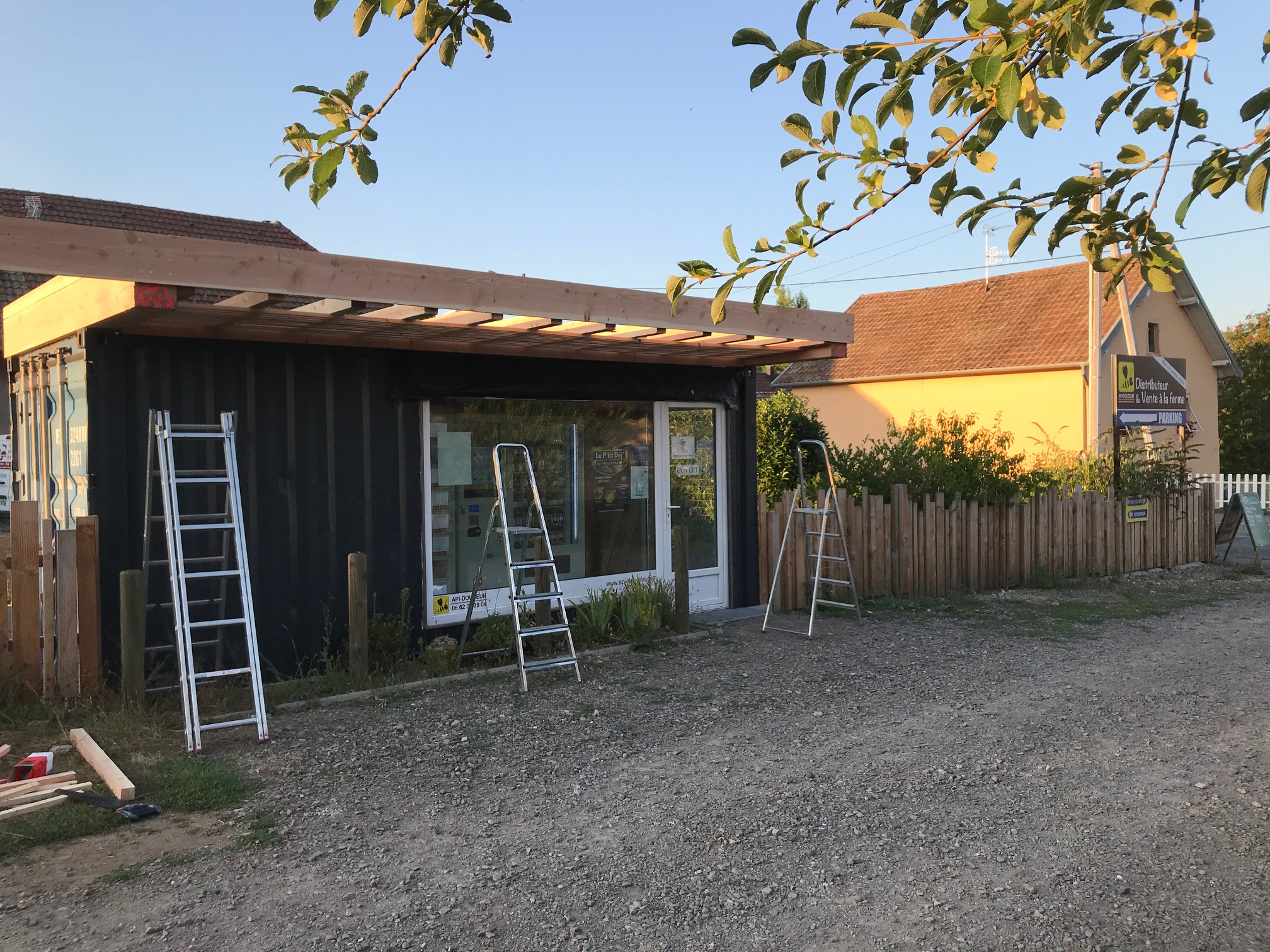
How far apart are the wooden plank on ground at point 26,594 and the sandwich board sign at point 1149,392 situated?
44.4 ft

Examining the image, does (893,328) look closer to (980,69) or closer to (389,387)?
(389,387)

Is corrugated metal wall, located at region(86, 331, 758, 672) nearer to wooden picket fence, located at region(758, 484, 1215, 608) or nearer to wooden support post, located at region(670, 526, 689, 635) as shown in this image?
wooden support post, located at region(670, 526, 689, 635)

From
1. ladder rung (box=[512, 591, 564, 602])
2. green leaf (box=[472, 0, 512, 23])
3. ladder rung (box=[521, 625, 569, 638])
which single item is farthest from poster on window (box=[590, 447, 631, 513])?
green leaf (box=[472, 0, 512, 23])

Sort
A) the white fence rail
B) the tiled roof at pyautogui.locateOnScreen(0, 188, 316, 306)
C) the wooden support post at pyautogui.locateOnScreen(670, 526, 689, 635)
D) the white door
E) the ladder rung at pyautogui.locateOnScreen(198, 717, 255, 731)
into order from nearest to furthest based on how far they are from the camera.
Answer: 1. the ladder rung at pyautogui.locateOnScreen(198, 717, 255, 731)
2. the wooden support post at pyautogui.locateOnScreen(670, 526, 689, 635)
3. the white door
4. the tiled roof at pyautogui.locateOnScreen(0, 188, 316, 306)
5. the white fence rail

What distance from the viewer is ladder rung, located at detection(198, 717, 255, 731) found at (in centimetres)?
600

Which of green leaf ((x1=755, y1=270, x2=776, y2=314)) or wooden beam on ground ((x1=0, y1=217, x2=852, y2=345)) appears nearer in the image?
green leaf ((x1=755, y1=270, x2=776, y2=314))

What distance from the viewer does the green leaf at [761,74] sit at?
10.3 ft

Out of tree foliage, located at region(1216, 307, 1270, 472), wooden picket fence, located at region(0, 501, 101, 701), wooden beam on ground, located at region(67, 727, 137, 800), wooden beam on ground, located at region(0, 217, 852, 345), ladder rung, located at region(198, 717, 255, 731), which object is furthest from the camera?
tree foliage, located at region(1216, 307, 1270, 472)

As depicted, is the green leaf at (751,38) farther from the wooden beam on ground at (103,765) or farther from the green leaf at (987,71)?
the wooden beam on ground at (103,765)

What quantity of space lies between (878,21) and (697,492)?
25.8 feet

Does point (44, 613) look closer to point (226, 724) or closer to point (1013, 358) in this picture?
point (226, 724)

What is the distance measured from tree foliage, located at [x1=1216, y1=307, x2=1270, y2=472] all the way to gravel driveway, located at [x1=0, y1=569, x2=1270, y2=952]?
91.1 feet

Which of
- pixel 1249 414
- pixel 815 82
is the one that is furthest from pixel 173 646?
pixel 1249 414

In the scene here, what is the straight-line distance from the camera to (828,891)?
4137mm
